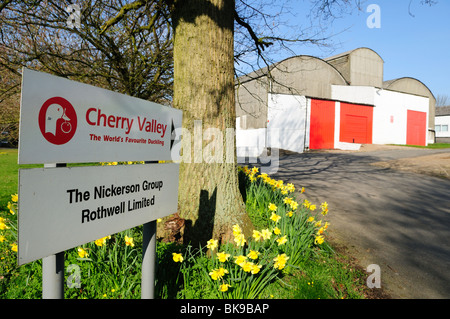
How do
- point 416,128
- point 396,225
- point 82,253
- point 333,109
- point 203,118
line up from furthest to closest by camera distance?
point 416,128
point 333,109
point 396,225
point 203,118
point 82,253

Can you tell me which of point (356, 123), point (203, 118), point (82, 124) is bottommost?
point (82, 124)

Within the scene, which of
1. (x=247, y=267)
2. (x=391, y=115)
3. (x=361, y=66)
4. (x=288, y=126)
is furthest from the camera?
(x=391, y=115)

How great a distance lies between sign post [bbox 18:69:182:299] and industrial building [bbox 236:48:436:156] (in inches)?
632

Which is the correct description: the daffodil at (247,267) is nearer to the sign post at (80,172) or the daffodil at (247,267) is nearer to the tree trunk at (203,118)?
the sign post at (80,172)

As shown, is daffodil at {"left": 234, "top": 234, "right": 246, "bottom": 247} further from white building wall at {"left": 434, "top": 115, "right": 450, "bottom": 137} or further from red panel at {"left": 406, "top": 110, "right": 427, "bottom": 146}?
white building wall at {"left": 434, "top": 115, "right": 450, "bottom": 137}

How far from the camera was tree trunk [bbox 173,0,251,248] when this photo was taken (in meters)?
3.22

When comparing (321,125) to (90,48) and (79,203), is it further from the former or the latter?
(79,203)

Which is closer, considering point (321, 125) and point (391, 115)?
point (321, 125)

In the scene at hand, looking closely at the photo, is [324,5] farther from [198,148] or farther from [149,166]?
[149,166]

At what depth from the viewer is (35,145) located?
1190 millimetres

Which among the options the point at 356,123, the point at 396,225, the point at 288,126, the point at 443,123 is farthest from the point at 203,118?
the point at 443,123

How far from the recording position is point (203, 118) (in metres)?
3.24

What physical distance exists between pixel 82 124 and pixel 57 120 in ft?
0.44

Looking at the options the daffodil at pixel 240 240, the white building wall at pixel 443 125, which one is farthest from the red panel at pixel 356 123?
the white building wall at pixel 443 125
